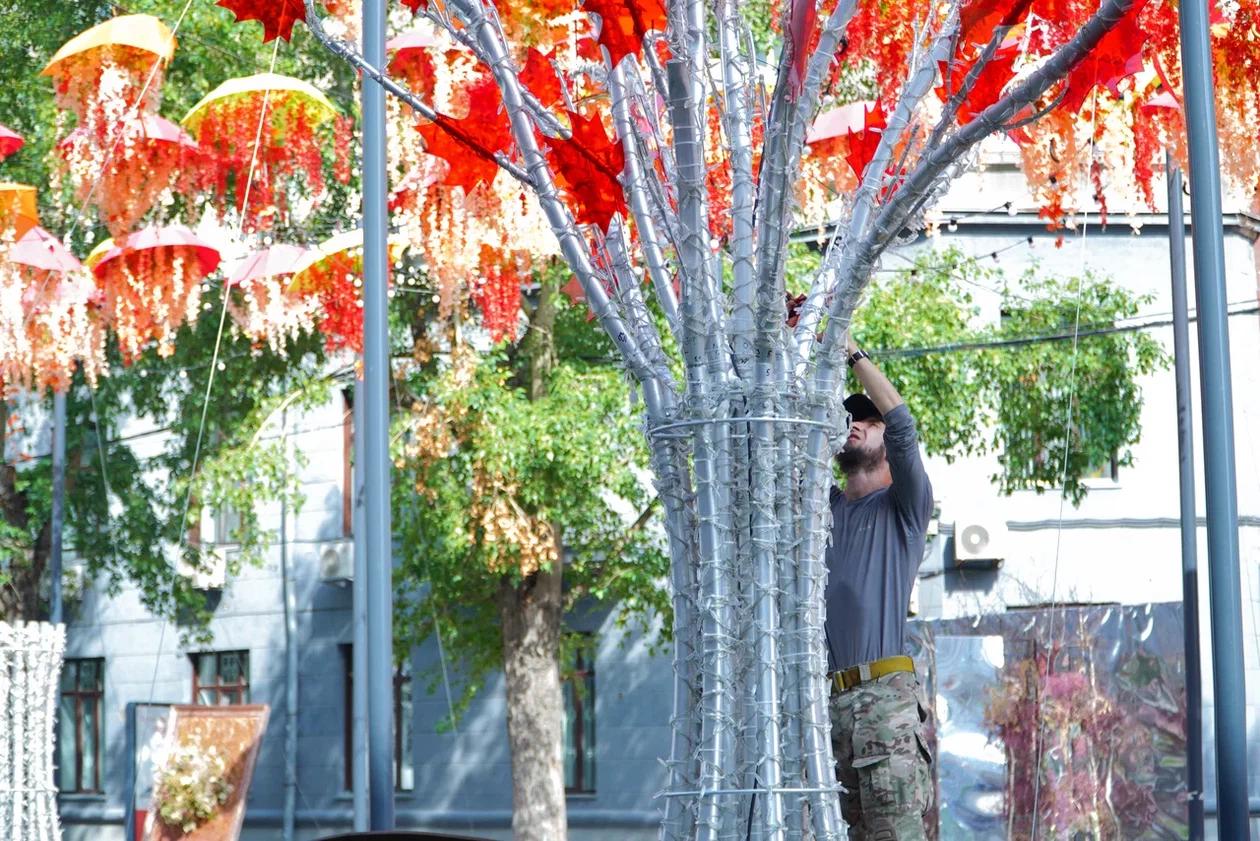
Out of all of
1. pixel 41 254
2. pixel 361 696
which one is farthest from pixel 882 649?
pixel 41 254

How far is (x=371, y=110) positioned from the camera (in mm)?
7961

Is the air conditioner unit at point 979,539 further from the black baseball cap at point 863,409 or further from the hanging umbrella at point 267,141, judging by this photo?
the black baseball cap at point 863,409

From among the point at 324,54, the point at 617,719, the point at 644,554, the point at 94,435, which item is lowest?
the point at 617,719

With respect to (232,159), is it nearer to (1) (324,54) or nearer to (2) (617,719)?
(1) (324,54)

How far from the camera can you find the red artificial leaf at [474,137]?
4.35m

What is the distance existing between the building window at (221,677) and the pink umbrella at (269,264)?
39.7 ft

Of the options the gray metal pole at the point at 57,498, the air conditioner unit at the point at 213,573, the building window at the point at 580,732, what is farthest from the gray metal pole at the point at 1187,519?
the air conditioner unit at the point at 213,573

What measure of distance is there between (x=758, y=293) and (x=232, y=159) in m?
10.9

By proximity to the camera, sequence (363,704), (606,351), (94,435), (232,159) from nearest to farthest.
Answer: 1. (363,704)
2. (232,159)
3. (606,351)
4. (94,435)

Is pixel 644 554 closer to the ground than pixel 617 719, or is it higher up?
higher up

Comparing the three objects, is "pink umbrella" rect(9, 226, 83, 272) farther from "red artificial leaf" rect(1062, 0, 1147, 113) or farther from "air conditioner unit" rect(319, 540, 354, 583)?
"air conditioner unit" rect(319, 540, 354, 583)

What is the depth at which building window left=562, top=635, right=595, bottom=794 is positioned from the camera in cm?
2134

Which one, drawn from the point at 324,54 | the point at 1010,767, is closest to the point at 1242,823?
the point at 1010,767

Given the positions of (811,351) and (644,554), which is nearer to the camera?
A: (811,351)
